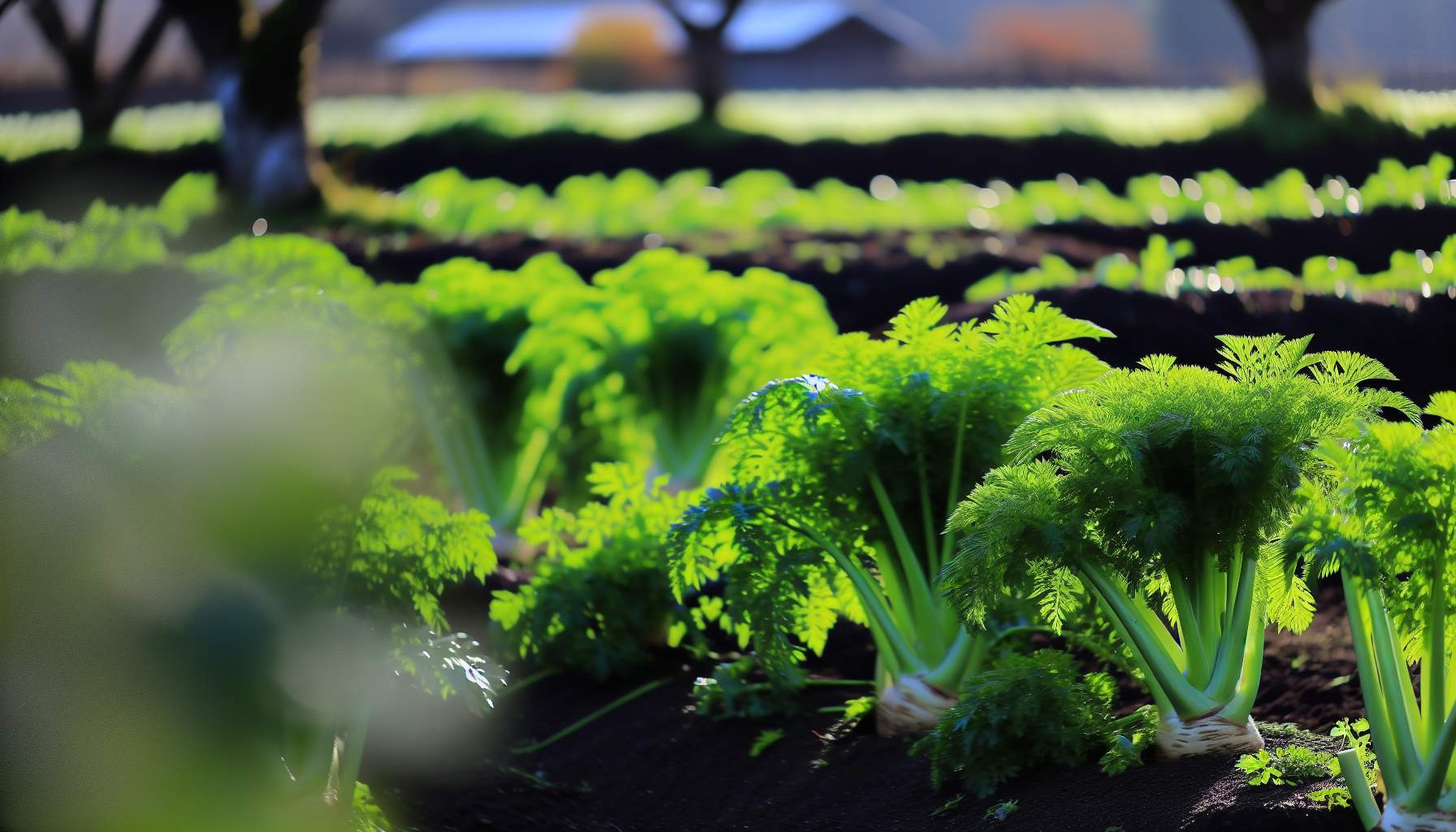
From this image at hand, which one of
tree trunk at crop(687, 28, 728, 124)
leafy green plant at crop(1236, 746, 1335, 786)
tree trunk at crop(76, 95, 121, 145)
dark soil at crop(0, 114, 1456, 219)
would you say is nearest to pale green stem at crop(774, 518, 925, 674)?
leafy green plant at crop(1236, 746, 1335, 786)

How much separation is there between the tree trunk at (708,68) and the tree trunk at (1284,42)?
23.0 ft

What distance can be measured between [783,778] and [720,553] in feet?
2.39

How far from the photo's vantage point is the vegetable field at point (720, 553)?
2828 mm

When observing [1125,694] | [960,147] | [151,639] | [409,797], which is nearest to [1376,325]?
[1125,694]

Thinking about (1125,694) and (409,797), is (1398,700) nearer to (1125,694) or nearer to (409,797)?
(1125,694)

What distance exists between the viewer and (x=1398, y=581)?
309cm

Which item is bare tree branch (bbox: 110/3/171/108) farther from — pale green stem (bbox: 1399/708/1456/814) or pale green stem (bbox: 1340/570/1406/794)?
pale green stem (bbox: 1399/708/1456/814)

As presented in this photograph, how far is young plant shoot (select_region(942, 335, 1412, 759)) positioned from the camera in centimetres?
335

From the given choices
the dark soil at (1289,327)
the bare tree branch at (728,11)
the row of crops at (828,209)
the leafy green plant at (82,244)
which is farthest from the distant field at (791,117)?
the dark soil at (1289,327)

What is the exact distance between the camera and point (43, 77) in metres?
34.1

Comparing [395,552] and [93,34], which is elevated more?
[93,34]

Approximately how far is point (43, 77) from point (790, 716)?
1360 inches

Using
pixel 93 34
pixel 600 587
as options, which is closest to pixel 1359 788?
pixel 600 587

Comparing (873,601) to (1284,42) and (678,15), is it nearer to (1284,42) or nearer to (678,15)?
(1284,42)
